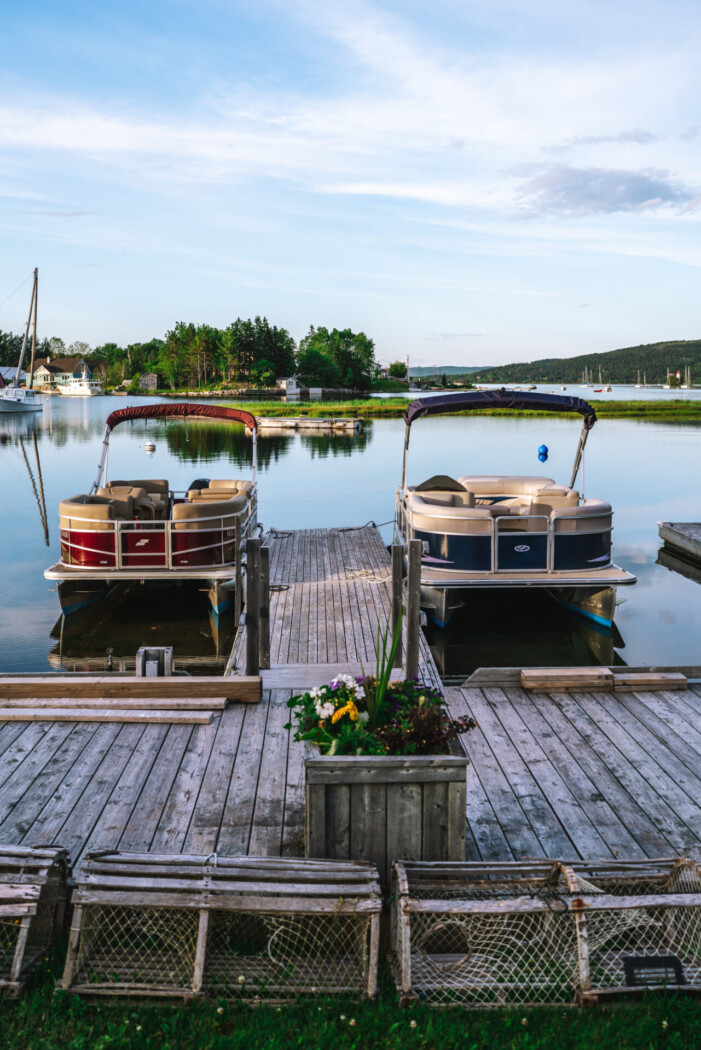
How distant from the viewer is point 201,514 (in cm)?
1126

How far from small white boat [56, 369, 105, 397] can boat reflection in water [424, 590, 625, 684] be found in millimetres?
153164

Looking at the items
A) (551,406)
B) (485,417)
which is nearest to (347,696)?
(551,406)

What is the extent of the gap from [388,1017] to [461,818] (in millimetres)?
806

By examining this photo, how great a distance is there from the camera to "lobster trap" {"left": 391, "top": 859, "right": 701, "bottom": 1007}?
9.77 feet

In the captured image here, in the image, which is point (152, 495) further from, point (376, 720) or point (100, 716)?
point (376, 720)

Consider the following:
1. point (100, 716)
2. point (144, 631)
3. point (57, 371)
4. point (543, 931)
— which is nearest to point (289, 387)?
point (57, 371)

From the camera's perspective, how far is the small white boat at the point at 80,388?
15450 cm

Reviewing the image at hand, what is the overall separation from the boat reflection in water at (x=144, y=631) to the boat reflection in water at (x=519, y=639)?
2.99m

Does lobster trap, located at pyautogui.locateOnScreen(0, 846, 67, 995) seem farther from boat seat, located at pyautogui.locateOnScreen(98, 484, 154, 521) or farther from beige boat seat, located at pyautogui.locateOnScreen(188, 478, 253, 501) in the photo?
beige boat seat, located at pyautogui.locateOnScreen(188, 478, 253, 501)

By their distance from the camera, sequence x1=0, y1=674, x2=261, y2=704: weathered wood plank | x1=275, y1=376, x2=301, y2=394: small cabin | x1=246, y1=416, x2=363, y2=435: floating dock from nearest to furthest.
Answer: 1. x1=0, y1=674, x2=261, y2=704: weathered wood plank
2. x1=246, y1=416, x2=363, y2=435: floating dock
3. x1=275, y1=376, x2=301, y2=394: small cabin

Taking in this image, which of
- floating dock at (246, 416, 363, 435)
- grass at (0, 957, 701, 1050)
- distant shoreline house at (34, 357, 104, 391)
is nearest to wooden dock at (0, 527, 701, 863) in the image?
grass at (0, 957, 701, 1050)

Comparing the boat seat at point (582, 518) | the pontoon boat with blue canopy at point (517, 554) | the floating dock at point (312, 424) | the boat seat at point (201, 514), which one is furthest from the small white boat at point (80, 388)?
the boat seat at point (582, 518)

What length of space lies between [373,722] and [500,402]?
9.34 meters

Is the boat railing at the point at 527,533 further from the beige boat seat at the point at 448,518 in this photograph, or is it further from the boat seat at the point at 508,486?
the boat seat at the point at 508,486
